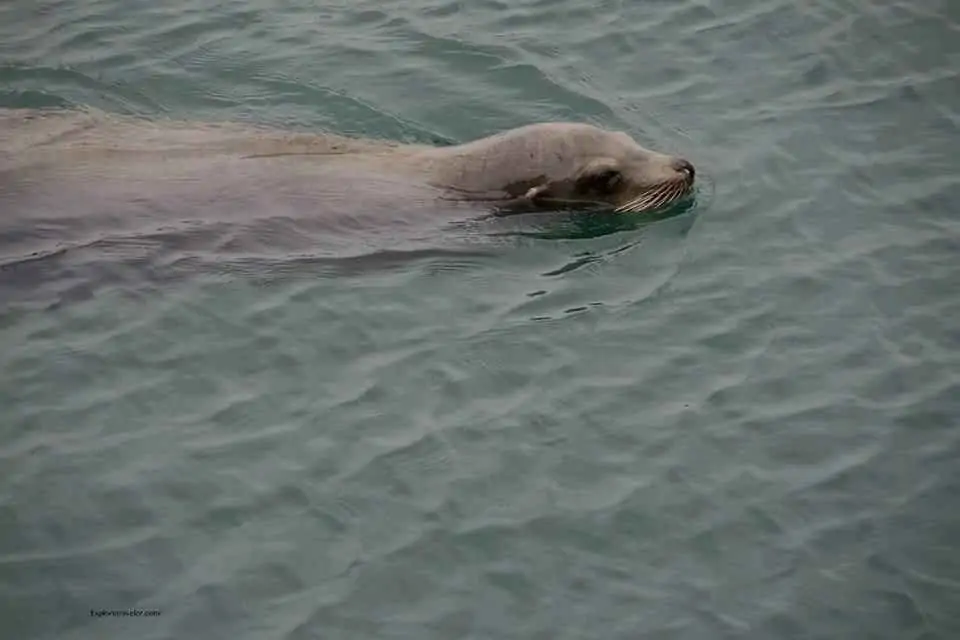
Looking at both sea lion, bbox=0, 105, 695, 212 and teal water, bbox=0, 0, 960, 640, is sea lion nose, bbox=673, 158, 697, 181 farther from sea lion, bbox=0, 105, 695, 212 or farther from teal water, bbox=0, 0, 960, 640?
teal water, bbox=0, 0, 960, 640

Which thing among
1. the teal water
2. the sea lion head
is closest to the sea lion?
the sea lion head

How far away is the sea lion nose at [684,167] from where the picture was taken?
1115cm

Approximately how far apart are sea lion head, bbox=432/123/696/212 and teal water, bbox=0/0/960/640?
0.26 metres

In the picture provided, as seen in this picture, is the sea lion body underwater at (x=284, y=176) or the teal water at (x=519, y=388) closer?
the teal water at (x=519, y=388)

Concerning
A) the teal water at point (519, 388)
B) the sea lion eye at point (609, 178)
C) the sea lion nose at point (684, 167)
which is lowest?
the teal water at point (519, 388)

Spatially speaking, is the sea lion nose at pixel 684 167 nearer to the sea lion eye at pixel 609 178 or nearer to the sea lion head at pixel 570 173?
the sea lion head at pixel 570 173

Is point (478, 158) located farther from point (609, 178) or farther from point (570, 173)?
point (609, 178)

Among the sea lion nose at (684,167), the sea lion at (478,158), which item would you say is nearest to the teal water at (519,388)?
the sea lion nose at (684,167)

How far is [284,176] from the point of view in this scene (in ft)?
35.7

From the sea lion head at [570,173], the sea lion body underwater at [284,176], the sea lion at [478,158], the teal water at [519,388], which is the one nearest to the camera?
the teal water at [519,388]

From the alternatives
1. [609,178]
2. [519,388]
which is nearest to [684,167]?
[609,178]

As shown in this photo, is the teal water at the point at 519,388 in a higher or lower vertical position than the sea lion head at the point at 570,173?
lower

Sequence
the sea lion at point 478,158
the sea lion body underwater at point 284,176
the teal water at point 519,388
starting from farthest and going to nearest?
1. the sea lion at point 478,158
2. the sea lion body underwater at point 284,176
3. the teal water at point 519,388

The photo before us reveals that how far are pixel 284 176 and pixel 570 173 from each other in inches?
76.1
